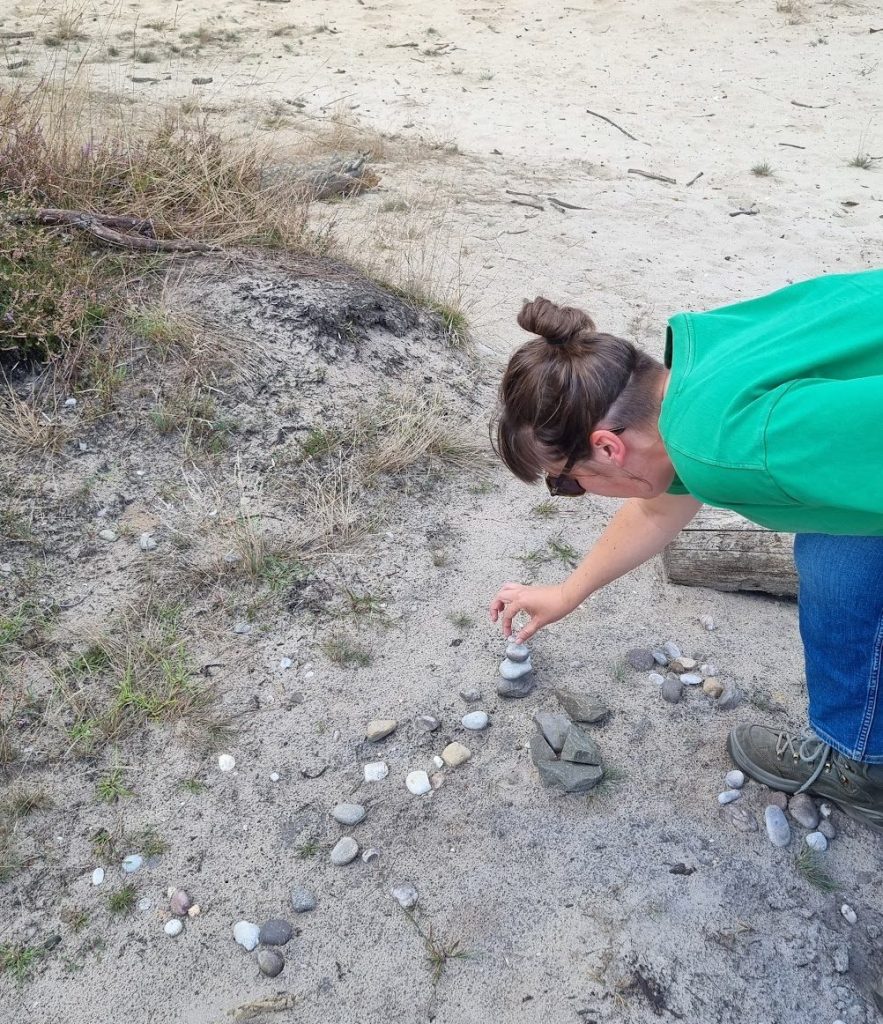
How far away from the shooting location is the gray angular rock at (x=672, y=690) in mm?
2447

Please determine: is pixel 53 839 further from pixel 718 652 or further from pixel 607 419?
pixel 718 652

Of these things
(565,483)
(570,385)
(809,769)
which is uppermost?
(570,385)

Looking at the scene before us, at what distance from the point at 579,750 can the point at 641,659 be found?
458 millimetres

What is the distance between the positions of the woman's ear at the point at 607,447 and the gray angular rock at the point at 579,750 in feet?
2.84

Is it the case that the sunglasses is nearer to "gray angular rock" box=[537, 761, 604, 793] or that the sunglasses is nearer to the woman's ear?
the woman's ear

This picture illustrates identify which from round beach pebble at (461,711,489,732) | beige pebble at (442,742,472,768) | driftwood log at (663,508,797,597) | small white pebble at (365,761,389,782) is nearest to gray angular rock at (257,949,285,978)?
small white pebble at (365,761,389,782)

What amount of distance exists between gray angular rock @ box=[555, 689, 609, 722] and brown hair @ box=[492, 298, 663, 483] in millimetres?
914

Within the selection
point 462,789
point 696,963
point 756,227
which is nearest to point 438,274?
point 756,227

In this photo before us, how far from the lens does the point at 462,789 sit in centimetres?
222

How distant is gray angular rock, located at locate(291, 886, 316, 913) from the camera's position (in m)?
1.96

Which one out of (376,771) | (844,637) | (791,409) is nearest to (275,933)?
(376,771)

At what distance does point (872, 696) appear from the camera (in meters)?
1.89

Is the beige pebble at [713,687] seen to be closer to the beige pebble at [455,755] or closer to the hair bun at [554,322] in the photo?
the beige pebble at [455,755]

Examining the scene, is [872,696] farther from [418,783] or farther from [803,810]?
[418,783]
